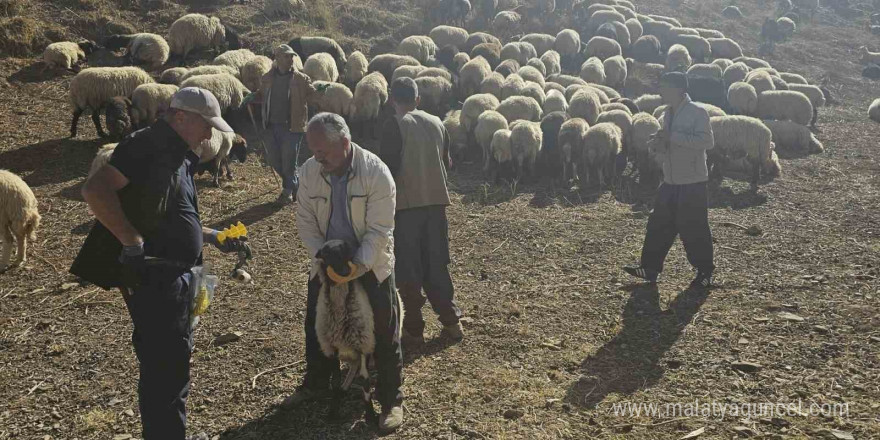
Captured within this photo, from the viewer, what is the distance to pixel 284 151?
8633mm

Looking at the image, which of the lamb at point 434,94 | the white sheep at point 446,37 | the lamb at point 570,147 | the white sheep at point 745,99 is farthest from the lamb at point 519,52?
the lamb at point 570,147

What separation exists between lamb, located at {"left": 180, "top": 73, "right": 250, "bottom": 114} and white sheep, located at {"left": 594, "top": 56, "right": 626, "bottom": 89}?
850cm

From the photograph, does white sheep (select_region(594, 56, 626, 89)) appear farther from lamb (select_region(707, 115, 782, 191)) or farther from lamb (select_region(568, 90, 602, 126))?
lamb (select_region(707, 115, 782, 191))

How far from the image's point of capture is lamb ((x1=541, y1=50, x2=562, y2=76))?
16000 mm

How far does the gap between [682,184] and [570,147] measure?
4071mm

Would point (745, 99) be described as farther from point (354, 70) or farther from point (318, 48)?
point (318, 48)

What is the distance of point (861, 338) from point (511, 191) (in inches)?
210

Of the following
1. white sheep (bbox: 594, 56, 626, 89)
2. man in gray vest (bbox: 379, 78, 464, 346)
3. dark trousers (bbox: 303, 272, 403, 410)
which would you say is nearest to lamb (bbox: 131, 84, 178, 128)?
man in gray vest (bbox: 379, 78, 464, 346)

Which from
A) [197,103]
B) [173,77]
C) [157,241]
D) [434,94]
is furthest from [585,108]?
[157,241]

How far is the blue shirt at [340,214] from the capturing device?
12.6 ft

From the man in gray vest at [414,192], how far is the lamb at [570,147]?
5.46m

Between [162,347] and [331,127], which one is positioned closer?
[162,347]

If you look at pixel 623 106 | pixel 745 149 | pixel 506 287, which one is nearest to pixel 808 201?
pixel 745 149

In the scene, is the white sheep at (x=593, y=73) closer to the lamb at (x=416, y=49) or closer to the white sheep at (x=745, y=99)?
the white sheep at (x=745, y=99)
